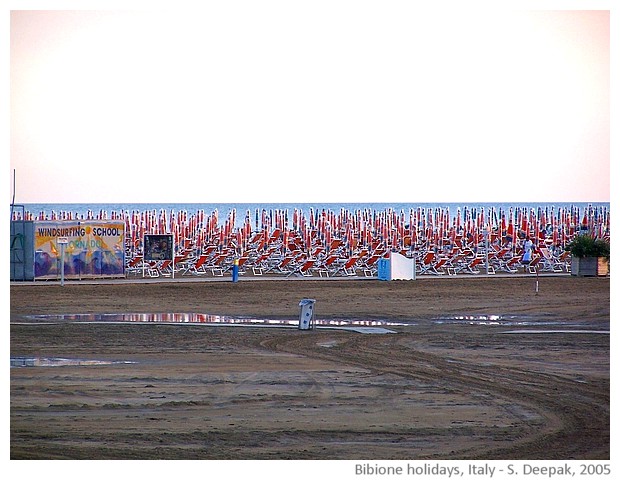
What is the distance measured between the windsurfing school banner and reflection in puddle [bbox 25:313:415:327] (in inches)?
235

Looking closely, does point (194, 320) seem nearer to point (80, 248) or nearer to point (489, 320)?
point (489, 320)

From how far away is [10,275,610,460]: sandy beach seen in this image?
303 inches

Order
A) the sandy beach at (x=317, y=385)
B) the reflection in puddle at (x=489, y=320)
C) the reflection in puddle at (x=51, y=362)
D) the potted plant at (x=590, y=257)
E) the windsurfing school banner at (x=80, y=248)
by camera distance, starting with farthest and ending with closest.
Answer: the potted plant at (x=590, y=257)
the windsurfing school banner at (x=80, y=248)
the reflection in puddle at (x=489, y=320)
the reflection in puddle at (x=51, y=362)
the sandy beach at (x=317, y=385)

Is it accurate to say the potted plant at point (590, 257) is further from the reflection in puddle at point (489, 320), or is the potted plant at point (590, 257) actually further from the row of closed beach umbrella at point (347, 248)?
the reflection in puddle at point (489, 320)

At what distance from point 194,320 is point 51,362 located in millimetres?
3606

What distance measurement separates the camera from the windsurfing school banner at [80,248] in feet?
67.9

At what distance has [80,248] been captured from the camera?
21.1 metres

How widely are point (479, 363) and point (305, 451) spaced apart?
380 cm

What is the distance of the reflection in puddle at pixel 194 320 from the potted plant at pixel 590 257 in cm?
864

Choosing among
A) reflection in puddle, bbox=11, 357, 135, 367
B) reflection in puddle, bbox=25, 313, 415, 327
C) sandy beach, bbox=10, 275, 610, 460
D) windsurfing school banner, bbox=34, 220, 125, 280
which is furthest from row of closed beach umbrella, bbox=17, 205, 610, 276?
reflection in puddle, bbox=11, 357, 135, 367

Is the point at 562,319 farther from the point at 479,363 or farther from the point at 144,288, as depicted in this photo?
the point at 144,288

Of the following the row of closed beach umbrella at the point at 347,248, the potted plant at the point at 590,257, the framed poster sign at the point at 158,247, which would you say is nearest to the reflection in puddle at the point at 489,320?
the potted plant at the point at 590,257

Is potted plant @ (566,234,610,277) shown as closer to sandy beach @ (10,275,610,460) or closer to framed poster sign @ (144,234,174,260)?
sandy beach @ (10,275,610,460)

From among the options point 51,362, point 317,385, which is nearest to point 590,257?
point 317,385
